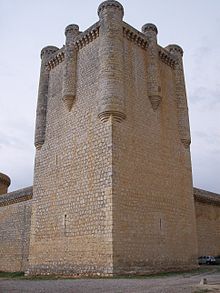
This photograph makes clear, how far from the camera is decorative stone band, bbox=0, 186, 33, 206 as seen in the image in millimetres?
16781

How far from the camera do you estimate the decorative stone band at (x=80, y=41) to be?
526 inches

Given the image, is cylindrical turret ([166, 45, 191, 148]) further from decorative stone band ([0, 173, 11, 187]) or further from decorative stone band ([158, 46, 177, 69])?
decorative stone band ([0, 173, 11, 187])

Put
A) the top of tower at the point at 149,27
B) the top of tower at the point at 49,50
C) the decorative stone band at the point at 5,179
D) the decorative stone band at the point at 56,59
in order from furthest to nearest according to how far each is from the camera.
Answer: the decorative stone band at the point at 5,179 < the top of tower at the point at 49,50 < the decorative stone band at the point at 56,59 < the top of tower at the point at 149,27

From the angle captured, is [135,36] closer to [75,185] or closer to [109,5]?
[109,5]

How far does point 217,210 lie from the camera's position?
1936 cm

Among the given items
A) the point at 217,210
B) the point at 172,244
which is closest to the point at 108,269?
the point at 172,244

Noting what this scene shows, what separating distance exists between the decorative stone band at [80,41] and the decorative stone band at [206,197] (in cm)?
923

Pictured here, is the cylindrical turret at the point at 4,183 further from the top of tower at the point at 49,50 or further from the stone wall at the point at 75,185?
the top of tower at the point at 49,50

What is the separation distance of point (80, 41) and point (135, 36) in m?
2.18

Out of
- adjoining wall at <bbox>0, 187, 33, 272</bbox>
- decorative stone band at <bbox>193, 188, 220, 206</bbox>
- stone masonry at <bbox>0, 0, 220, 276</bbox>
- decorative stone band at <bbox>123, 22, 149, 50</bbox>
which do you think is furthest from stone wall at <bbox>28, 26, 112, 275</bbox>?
decorative stone band at <bbox>193, 188, 220, 206</bbox>

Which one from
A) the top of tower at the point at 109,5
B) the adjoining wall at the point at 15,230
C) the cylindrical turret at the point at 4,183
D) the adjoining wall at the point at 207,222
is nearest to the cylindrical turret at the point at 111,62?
the top of tower at the point at 109,5

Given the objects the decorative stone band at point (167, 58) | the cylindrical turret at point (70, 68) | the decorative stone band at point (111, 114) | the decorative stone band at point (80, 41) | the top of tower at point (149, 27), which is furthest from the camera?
the decorative stone band at point (167, 58)

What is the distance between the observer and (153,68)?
13.7m

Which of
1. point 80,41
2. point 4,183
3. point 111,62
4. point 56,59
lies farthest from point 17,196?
point 111,62
